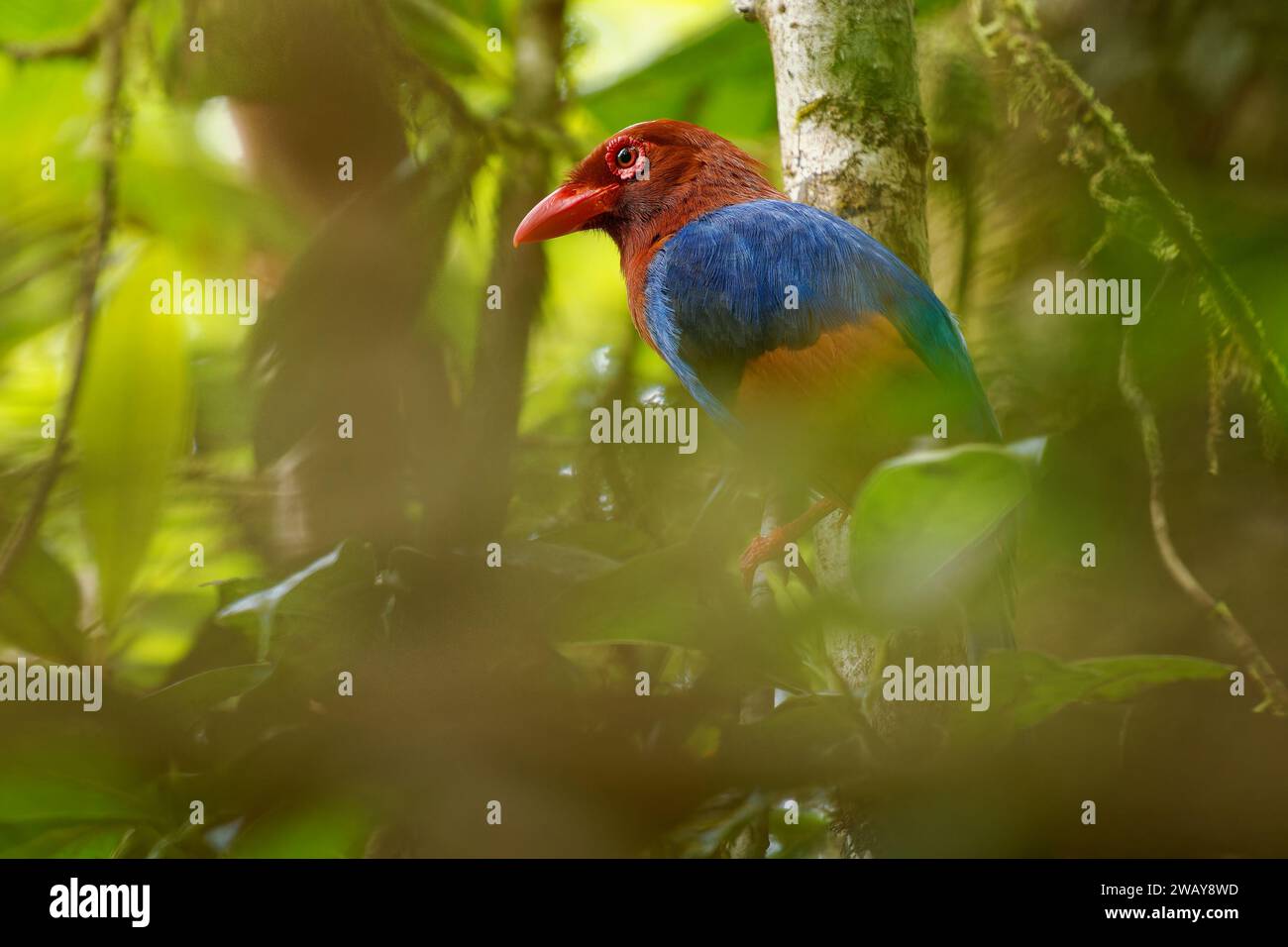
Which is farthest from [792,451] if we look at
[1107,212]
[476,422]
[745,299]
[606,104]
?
[606,104]

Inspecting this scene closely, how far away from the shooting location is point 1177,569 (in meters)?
1.29

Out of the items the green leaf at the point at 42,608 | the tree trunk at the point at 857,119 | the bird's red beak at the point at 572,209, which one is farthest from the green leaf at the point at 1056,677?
the green leaf at the point at 42,608

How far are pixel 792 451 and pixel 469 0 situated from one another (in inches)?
37.8

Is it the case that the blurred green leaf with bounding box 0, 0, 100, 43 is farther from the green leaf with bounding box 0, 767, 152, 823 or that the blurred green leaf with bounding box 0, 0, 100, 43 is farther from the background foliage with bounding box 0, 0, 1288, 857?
the green leaf with bounding box 0, 767, 152, 823

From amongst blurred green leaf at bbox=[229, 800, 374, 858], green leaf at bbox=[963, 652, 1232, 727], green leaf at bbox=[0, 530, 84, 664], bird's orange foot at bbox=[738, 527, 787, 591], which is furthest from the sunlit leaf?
green leaf at bbox=[963, 652, 1232, 727]

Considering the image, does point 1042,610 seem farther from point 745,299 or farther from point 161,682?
point 161,682

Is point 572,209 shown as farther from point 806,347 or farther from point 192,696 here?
point 192,696

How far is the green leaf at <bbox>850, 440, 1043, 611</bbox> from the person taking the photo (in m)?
0.73

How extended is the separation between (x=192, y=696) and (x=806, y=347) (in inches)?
28.2

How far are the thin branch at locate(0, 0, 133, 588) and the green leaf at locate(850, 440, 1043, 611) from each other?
963 mm

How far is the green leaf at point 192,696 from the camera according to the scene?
0.93 m

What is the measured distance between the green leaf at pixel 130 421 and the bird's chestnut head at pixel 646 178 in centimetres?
49

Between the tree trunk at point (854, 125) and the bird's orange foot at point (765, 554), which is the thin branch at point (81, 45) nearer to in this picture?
the tree trunk at point (854, 125)
